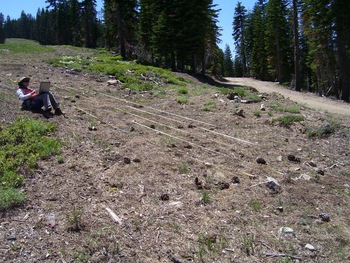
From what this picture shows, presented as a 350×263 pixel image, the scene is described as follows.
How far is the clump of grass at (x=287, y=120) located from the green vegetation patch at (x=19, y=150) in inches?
228

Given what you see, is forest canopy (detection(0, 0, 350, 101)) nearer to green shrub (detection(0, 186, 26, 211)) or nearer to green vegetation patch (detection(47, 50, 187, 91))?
green vegetation patch (detection(47, 50, 187, 91))

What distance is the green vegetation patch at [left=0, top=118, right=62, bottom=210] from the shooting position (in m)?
4.52

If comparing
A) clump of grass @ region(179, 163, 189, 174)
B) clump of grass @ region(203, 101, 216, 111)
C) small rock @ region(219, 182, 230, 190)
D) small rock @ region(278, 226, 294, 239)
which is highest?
clump of grass @ region(203, 101, 216, 111)

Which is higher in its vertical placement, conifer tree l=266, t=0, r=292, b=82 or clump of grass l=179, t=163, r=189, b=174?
conifer tree l=266, t=0, r=292, b=82

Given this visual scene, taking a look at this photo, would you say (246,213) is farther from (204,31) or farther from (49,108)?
(204,31)

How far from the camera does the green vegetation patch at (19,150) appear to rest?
452cm

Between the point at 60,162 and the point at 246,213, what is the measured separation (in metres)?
3.37

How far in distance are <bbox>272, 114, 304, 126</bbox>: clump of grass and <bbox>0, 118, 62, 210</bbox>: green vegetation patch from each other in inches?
228

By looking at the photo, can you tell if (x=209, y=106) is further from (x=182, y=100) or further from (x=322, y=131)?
(x=322, y=131)

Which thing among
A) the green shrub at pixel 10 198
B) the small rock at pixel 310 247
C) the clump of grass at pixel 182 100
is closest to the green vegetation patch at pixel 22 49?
the clump of grass at pixel 182 100

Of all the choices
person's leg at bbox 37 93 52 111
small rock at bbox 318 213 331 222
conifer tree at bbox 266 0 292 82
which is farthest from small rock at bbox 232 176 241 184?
conifer tree at bbox 266 0 292 82

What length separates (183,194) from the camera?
4.95m

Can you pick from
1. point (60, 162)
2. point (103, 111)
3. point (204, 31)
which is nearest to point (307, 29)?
point (204, 31)

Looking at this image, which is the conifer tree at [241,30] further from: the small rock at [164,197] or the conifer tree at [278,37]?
the small rock at [164,197]
